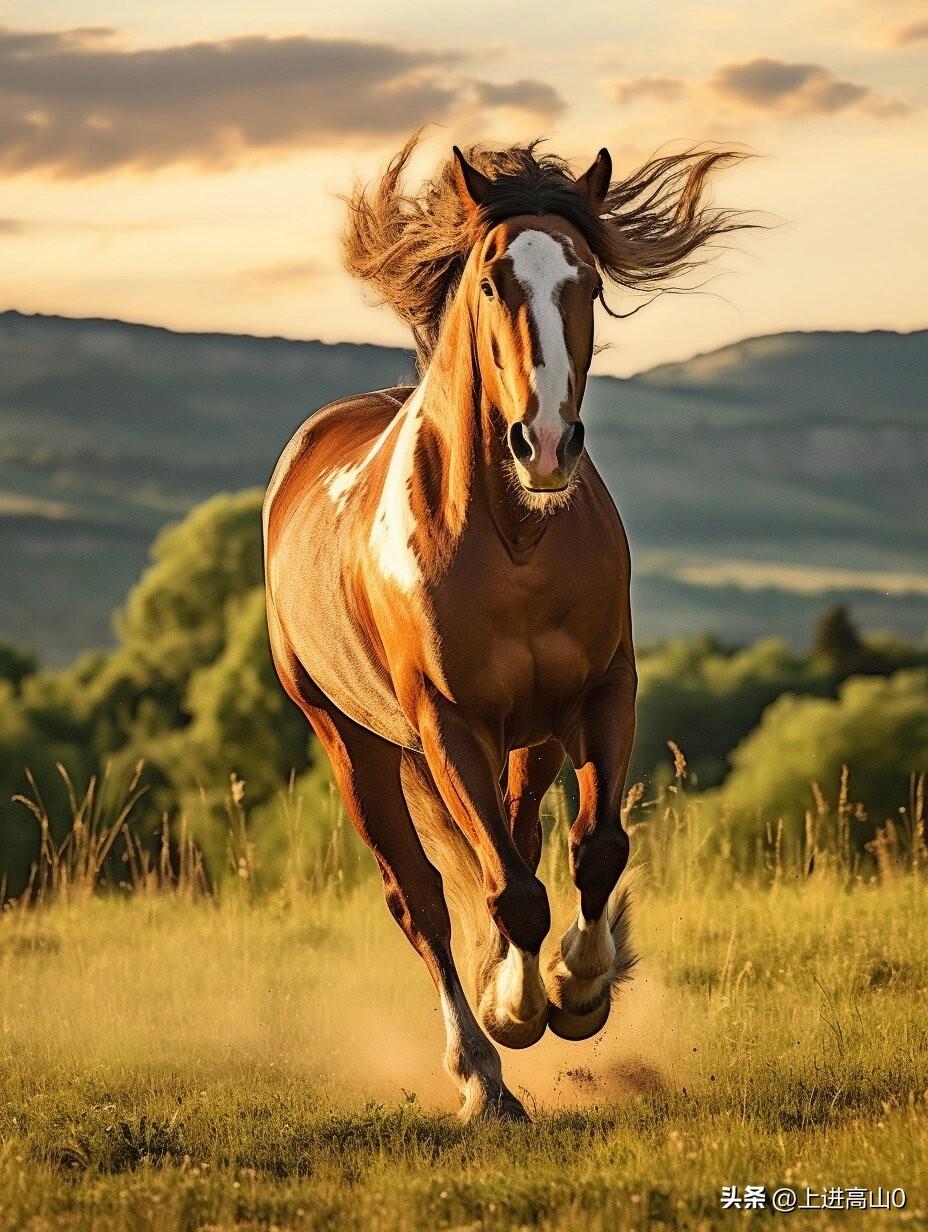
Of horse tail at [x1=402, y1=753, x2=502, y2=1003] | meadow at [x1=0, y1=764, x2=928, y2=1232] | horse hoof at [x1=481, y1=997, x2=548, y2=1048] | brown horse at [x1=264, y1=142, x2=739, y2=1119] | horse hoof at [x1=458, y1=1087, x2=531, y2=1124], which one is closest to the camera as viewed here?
meadow at [x1=0, y1=764, x2=928, y2=1232]

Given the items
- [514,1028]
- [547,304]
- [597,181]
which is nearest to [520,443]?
[547,304]

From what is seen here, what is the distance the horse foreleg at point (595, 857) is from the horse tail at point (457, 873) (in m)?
0.31

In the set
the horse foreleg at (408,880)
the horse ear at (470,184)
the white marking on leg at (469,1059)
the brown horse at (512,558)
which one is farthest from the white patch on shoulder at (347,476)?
the white marking on leg at (469,1059)

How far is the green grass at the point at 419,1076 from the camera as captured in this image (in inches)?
200

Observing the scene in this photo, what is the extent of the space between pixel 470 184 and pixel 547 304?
78cm

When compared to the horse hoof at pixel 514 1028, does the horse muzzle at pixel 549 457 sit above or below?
above

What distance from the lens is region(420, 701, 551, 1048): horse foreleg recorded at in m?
5.75

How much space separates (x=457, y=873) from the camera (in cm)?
726

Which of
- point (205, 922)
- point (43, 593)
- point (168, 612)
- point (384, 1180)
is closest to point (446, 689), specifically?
point (384, 1180)

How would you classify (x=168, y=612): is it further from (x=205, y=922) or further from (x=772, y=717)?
(x=205, y=922)

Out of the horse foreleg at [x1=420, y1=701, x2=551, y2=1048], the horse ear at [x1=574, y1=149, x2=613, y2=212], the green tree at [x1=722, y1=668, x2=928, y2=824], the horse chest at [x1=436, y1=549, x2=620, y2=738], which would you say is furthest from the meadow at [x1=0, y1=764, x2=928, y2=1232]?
the green tree at [x1=722, y1=668, x2=928, y2=824]

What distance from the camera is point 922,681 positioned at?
46406 mm

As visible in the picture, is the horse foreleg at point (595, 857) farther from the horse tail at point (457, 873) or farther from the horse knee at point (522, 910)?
the horse tail at point (457, 873)

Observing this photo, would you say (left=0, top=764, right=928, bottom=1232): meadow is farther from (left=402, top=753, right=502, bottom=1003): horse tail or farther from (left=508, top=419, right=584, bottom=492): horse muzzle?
(left=508, top=419, right=584, bottom=492): horse muzzle
